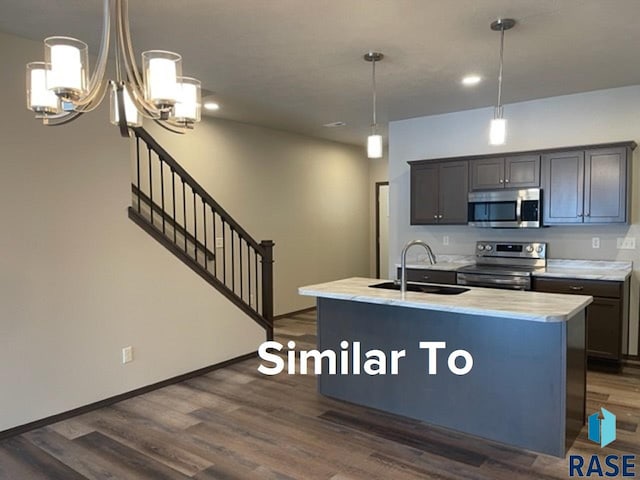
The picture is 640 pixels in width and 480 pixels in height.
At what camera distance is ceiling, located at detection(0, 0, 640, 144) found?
9.01 feet

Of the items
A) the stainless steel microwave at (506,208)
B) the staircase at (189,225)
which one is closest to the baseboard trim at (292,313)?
the staircase at (189,225)

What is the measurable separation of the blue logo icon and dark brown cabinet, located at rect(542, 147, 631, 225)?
1.97m

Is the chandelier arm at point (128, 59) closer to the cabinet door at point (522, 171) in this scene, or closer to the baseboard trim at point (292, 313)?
the cabinet door at point (522, 171)

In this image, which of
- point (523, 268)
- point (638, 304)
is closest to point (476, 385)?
point (523, 268)

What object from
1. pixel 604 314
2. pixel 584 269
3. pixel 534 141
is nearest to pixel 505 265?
pixel 584 269

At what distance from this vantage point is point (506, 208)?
16.0ft

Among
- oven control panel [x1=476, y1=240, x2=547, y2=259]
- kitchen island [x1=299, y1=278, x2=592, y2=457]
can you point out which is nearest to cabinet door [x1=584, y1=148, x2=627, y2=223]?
oven control panel [x1=476, y1=240, x2=547, y2=259]

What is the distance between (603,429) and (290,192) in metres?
4.92

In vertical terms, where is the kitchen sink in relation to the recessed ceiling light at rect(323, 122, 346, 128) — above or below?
below

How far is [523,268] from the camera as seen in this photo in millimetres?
4801

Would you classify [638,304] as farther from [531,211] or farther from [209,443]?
[209,443]

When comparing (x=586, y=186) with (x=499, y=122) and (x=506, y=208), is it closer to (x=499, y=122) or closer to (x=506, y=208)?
(x=506, y=208)

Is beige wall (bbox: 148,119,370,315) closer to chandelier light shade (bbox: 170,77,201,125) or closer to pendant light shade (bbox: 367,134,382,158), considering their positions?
pendant light shade (bbox: 367,134,382,158)

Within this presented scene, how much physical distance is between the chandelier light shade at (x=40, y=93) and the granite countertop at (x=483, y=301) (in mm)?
2016
